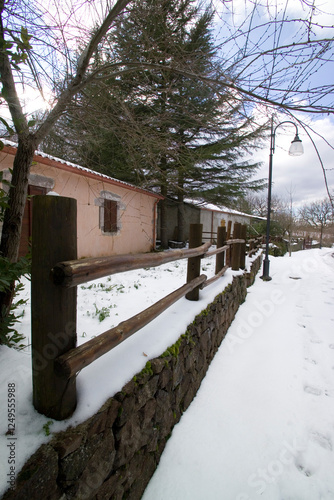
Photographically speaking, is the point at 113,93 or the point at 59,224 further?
the point at 113,93

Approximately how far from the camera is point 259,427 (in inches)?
86.0

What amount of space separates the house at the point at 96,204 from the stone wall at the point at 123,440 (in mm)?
3548

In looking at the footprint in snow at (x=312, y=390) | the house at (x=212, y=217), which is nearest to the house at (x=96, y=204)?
the footprint in snow at (x=312, y=390)

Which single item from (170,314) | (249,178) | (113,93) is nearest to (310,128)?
(113,93)

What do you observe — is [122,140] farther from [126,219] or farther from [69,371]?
[126,219]

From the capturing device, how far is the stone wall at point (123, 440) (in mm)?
972

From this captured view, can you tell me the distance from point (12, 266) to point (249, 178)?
1335 cm

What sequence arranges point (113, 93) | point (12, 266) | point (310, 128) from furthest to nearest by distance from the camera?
point (113, 93) → point (310, 128) → point (12, 266)

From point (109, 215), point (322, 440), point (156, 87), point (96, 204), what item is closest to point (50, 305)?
point (322, 440)

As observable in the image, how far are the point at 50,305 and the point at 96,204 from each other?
21.9 feet

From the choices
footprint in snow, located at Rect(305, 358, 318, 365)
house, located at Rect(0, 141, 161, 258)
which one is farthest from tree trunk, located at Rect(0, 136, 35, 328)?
footprint in snow, located at Rect(305, 358, 318, 365)

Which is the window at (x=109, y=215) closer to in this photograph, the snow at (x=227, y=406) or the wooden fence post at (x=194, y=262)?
the snow at (x=227, y=406)

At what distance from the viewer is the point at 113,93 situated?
2.66 m

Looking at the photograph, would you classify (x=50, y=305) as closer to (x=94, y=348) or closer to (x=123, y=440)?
(x=94, y=348)
